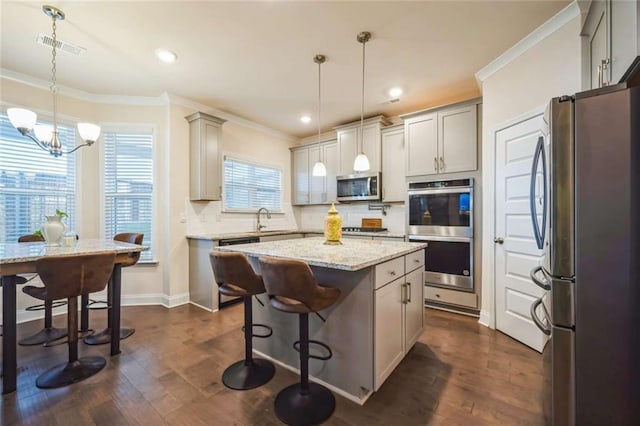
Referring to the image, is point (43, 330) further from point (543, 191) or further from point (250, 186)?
point (543, 191)

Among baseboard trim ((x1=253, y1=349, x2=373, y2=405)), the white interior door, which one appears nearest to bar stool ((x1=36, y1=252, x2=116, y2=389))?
baseboard trim ((x1=253, y1=349, x2=373, y2=405))

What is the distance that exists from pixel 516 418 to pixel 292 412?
4.29 feet

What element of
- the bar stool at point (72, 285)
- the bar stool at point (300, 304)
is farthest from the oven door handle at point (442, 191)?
the bar stool at point (72, 285)

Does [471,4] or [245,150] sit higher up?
[471,4]

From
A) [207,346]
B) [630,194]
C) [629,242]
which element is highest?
[630,194]

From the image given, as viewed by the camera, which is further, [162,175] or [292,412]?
[162,175]

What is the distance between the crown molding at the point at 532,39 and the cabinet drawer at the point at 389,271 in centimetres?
229

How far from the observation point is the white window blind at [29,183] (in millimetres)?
3021

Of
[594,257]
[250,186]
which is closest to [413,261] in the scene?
[594,257]

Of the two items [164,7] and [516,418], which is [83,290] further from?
[516,418]

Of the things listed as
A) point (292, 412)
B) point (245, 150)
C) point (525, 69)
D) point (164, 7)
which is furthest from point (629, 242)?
point (245, 150)

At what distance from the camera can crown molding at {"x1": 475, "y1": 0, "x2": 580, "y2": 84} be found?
216 centimetres

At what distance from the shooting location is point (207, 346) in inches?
100

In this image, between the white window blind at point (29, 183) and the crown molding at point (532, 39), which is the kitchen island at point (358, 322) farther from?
the white window blind at point (29, 183)
